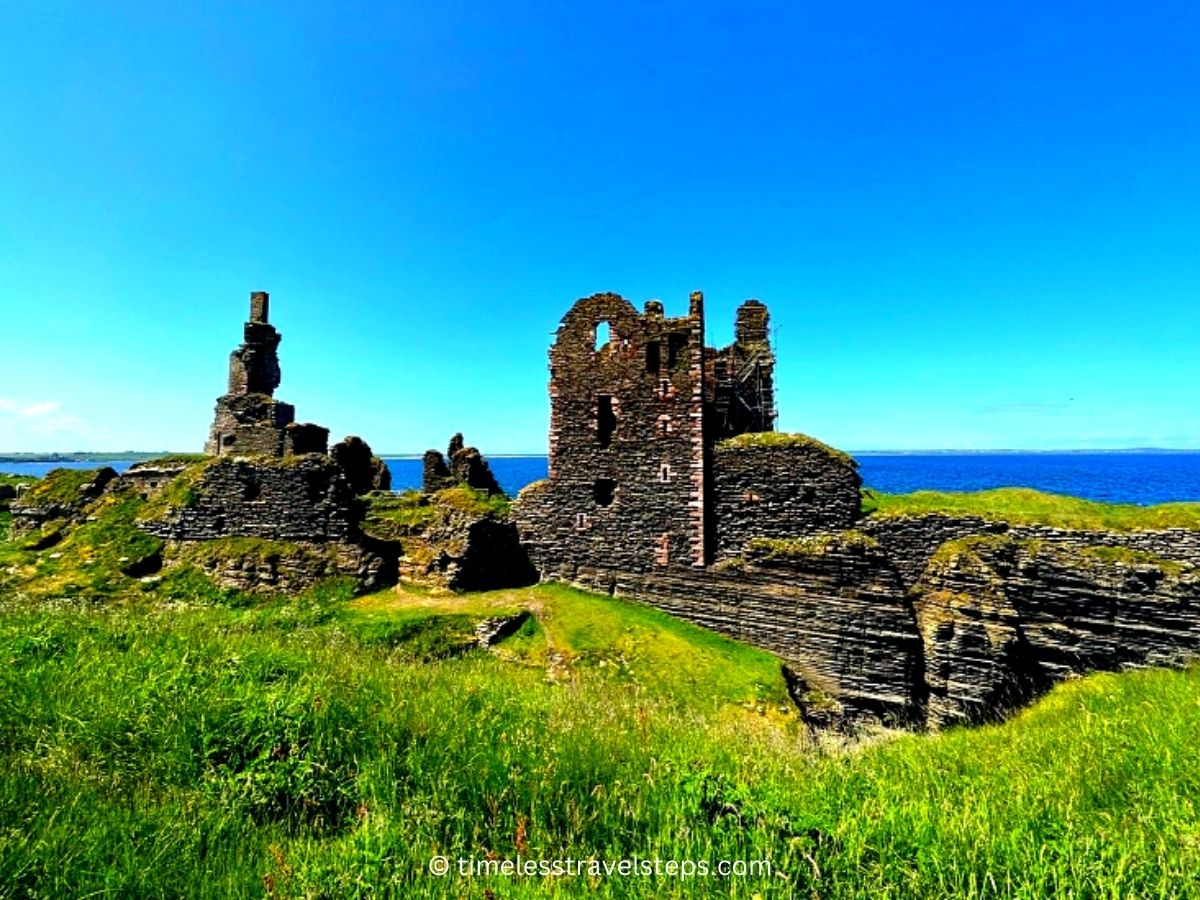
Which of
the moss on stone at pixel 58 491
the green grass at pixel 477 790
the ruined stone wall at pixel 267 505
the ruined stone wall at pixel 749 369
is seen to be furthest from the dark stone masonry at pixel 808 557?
the moss on stone at pixel 58 491

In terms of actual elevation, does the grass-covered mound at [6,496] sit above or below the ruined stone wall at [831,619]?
above

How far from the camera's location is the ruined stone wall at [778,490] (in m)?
17.8

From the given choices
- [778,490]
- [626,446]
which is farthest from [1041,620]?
[626,446]

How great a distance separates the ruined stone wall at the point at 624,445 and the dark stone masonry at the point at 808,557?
0.06 m

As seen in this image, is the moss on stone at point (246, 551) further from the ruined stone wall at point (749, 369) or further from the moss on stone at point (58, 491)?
the ruined stone wall at point (749, 369)

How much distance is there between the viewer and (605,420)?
20766 millimetres

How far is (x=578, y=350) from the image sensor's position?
822 inches

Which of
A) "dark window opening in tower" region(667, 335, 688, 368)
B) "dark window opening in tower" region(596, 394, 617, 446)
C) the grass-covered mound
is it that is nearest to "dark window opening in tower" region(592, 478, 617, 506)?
"dark window opening in tower" region(596, 394, 617, 446)

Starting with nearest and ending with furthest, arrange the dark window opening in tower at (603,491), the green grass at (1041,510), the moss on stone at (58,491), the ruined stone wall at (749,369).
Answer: the green grass at (1041,510), the dark window opening in tower at (603,491), the moss on stone at (58,491), the ruined stone wall at (749,369)

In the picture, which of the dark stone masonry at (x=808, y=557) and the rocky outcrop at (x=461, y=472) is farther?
the rocky outcrop at (x=461, y=472)

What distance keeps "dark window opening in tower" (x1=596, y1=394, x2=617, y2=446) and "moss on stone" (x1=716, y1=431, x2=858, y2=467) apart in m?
3.87

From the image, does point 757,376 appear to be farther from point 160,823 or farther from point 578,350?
point 160,823

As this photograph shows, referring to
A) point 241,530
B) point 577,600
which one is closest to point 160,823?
point 577,600

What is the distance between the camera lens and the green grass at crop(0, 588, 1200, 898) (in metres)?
3.57
